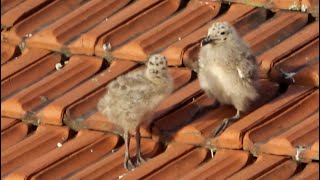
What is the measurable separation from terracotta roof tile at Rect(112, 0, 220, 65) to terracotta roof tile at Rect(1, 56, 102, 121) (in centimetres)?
15

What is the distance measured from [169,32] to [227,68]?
53 centimetres

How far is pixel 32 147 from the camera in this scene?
6805 millimetres

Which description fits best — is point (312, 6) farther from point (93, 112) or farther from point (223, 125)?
point (93, 112)

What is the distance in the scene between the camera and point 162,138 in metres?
6.58

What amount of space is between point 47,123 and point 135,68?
1.58ft

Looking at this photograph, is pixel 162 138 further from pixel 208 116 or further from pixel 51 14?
pixel 51 14

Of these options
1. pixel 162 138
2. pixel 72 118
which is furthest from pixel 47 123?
pixel 162 138

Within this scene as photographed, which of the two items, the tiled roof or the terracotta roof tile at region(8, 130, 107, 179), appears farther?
the terracotta roof tile at region(8, 130, 107, 179)

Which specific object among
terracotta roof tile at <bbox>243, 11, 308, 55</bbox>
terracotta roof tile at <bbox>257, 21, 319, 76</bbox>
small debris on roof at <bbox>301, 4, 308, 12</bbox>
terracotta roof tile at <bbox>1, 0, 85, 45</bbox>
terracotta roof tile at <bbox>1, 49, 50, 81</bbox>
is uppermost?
terracotta roof tile at <bbox>1, 0, 85, 45</bbox>

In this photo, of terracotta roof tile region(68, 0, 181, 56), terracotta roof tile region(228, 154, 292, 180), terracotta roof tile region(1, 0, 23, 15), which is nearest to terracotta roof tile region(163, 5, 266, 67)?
terracotta roof tile region(68, 0, 181, 56)

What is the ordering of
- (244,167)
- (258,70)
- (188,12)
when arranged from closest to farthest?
(244,167) → (258,70) → (188,12)

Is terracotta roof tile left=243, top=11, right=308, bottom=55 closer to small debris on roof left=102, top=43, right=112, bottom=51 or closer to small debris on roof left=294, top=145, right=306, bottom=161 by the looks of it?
small debris on roof left=102, top=43, right=112, bottom=51

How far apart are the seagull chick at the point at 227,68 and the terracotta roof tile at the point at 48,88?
2.03 ft

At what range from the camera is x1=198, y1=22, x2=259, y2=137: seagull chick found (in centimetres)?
665
